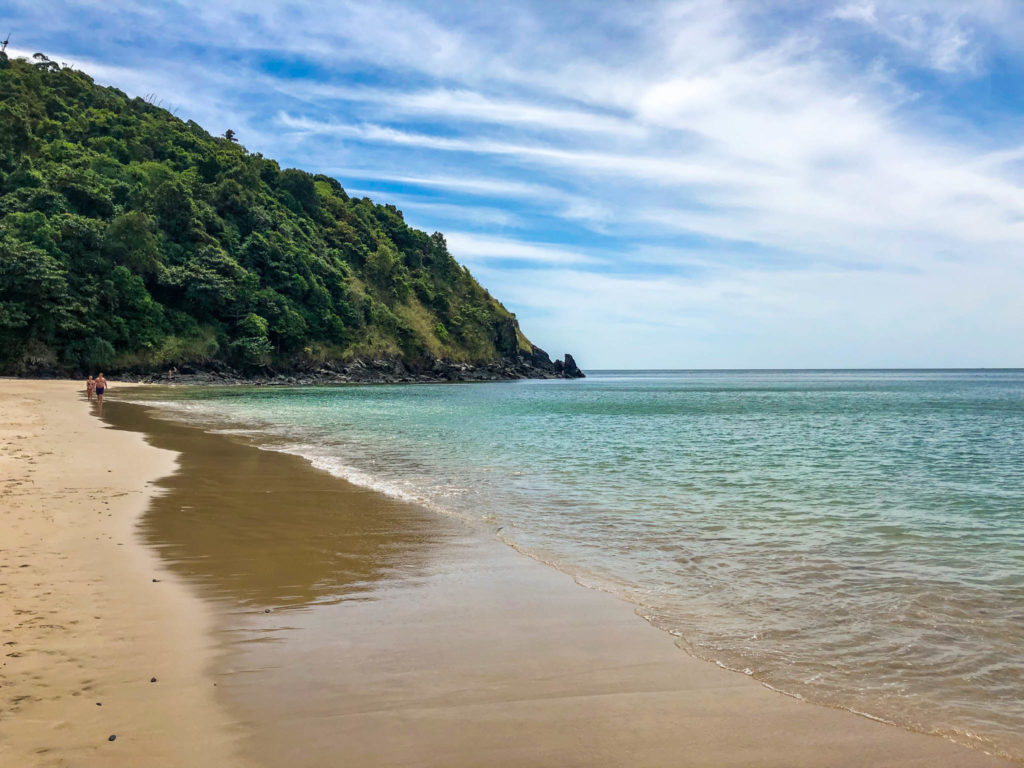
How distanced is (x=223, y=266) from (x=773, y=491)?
75806 millimetres

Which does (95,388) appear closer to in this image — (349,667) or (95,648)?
(95,648)

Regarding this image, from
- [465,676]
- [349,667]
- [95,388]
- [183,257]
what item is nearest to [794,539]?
[465,676]

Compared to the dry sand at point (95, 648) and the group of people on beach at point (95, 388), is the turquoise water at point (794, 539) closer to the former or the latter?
the dry sand at point (95, 648)

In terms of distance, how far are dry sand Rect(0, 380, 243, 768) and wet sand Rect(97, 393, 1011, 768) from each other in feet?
0.76

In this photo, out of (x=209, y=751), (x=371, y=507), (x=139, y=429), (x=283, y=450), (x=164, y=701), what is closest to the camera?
(x=209, y=751)

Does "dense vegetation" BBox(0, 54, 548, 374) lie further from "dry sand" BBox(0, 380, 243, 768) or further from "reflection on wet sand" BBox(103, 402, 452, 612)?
"dry sand" BBox(0, 380, 243, 768)

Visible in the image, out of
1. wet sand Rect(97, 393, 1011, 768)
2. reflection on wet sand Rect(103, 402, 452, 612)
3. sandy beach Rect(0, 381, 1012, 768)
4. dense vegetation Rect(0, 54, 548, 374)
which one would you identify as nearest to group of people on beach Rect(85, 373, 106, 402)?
dense vegetation Rect(0, 54, 548, 374)

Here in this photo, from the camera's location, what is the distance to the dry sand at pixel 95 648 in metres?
3.18

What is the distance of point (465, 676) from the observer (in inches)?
162

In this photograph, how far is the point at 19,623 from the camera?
469 cm

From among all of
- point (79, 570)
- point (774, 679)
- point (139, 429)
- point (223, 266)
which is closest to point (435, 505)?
point (79, 570)

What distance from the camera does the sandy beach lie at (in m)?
3.26

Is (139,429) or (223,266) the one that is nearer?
(139,429)

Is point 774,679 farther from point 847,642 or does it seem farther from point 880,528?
point 880,528
